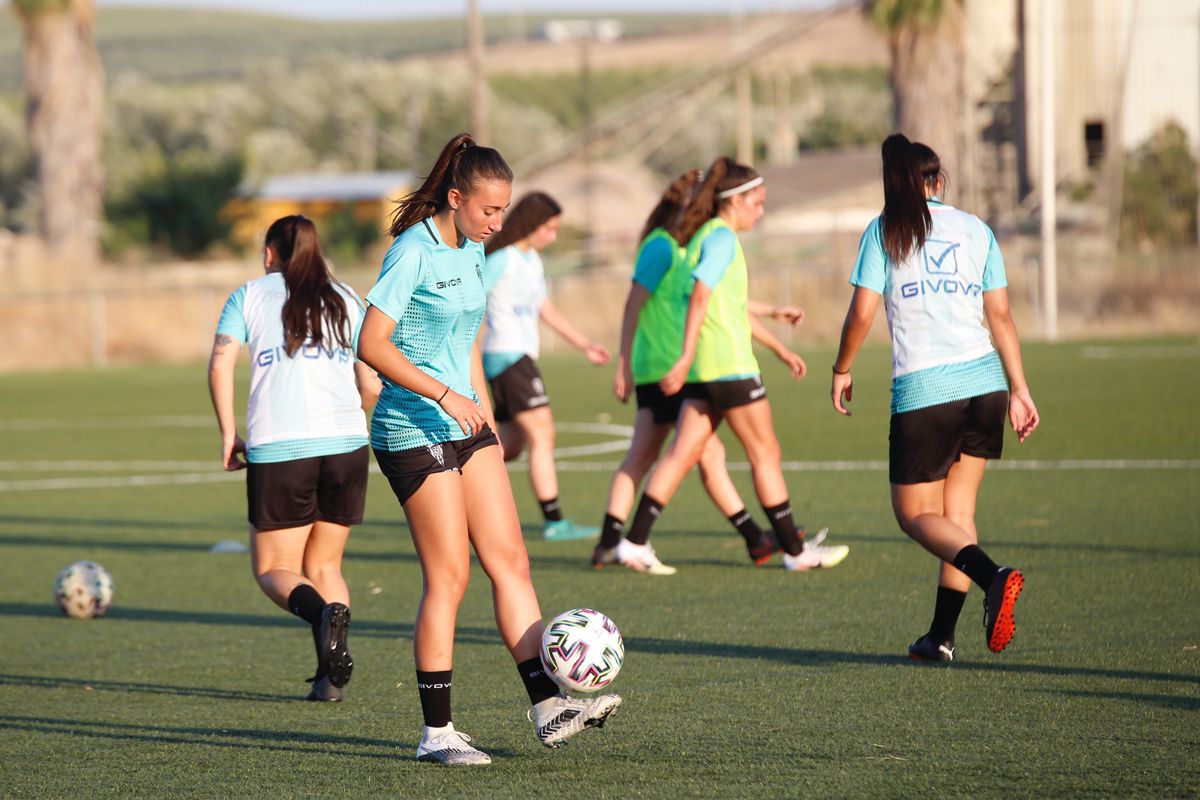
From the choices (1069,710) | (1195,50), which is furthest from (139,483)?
(1195,50)

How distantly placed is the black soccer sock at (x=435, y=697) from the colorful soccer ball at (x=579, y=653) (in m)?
0.36

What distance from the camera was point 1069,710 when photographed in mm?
5918

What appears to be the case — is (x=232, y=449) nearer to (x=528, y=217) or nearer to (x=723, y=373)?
(x=723, y=373)

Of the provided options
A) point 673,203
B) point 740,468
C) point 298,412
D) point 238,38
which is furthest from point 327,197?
point 238,38

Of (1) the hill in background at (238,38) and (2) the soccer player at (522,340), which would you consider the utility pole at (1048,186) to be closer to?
(2) the soccer player at (522,340)

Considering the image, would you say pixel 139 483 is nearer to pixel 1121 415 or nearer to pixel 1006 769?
pixel 1121 415

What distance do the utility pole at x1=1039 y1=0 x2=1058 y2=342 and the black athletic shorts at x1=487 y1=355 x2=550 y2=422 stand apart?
1887 centimetres

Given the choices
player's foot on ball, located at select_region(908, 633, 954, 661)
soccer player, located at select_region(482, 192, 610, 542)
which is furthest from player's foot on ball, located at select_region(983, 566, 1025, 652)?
soccer player, located at select_region(482, 192, 610, 542)

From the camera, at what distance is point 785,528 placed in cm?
938

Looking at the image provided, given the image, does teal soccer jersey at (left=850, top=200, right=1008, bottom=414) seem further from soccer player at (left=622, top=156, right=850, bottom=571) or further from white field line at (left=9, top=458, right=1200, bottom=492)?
white field line at (left=9, top=458, right=1200, bottom=492)

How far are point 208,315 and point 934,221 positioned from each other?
2934 centimetres

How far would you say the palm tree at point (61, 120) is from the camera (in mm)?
39781

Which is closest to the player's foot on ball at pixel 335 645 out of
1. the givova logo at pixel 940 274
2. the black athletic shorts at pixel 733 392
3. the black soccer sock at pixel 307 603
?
the black soccer sock at pixel 307 603

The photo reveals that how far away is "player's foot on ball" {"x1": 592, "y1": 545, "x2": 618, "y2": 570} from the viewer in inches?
385
